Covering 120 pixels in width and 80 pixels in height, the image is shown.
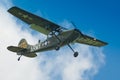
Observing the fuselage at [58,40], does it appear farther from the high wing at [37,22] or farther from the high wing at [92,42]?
the high wing at [92,42]

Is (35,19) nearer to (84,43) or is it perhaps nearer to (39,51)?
(39,51)

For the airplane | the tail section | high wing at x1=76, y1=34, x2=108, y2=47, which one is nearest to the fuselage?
the airplane

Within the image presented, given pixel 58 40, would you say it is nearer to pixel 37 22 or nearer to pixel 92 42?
pixel 37 22

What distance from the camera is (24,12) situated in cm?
3316

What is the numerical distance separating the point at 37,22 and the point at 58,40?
3029mm

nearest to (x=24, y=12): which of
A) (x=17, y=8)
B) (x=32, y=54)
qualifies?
(x=17, y=8)

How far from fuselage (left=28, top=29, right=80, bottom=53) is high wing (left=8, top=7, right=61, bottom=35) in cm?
99

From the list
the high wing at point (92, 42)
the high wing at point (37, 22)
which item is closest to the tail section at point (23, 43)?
the high wing at point (37, 22)

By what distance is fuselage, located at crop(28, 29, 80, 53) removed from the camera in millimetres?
31797

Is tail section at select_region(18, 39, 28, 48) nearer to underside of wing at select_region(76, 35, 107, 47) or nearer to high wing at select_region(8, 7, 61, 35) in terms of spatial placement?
high wing at select_region(8, 7, 61, 35)

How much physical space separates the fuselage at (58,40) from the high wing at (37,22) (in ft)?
3.26

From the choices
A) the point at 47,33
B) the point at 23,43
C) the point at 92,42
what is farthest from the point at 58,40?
the point at 23,43

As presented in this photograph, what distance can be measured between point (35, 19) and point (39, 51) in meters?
3.36

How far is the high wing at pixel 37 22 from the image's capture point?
33.3m
